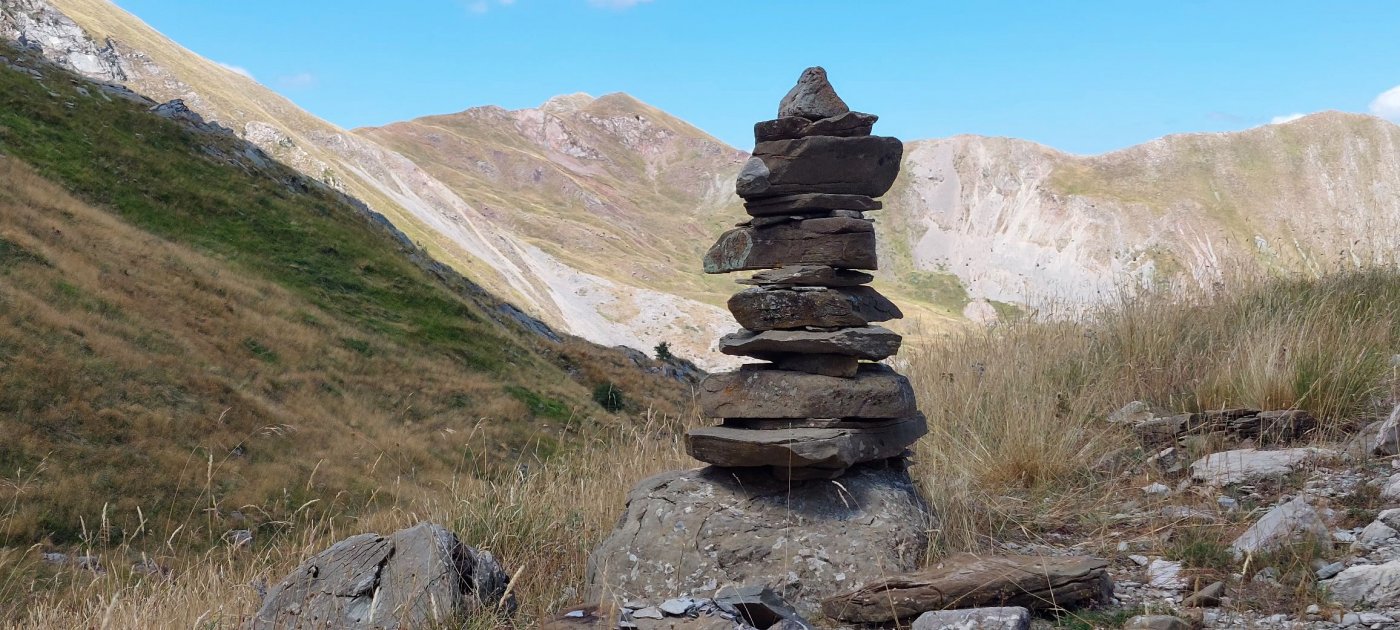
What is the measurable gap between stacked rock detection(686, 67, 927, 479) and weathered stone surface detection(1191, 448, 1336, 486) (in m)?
1.91

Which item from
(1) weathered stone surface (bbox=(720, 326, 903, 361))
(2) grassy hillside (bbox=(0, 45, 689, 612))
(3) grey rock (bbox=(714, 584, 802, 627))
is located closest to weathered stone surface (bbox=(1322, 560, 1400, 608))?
(3) grey rock (bbox=(714, 584, 802, 627))

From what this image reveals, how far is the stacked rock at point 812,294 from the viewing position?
591 cm

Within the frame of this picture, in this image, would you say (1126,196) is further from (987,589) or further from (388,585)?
(388,585)

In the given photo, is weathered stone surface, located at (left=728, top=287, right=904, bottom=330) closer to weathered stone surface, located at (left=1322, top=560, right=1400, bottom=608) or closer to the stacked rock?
the stacked rock

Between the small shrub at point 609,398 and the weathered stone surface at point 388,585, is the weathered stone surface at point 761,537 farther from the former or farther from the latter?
the small shrub at point 609,398

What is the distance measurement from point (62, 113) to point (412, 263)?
17.9 meters

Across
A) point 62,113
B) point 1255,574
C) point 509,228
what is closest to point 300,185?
point 62,113

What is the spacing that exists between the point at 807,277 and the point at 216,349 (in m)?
28.0

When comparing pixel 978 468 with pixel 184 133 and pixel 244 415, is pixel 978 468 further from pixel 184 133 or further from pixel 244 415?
pixel 184 133

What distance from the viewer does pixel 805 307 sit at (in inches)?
242

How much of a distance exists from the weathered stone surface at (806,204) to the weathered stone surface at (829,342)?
0.87m

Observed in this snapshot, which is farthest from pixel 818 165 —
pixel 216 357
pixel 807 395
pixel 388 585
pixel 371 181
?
pixel 371 181

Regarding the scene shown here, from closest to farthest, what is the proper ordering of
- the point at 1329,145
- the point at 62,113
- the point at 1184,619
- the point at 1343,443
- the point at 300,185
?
A: the point at 1184,619 < the point at 1343,443 < the point at 62,113 < the point at 300,185 < the point at 1329,145

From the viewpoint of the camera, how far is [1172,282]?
10.2 m
